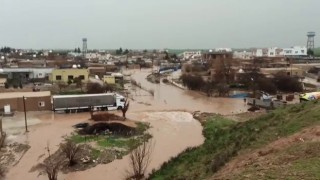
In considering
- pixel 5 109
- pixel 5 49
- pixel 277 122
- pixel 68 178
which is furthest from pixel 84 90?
pixel 5 49

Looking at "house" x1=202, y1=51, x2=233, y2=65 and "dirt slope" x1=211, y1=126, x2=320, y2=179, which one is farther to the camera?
"house" x1=202, y1=51, x2=233, y2=65

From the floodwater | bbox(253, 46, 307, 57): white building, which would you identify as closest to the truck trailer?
the floodwater

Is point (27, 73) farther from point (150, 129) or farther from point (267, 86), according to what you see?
point (150, 129)

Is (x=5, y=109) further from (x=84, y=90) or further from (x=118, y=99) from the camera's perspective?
(x=84, y=90)

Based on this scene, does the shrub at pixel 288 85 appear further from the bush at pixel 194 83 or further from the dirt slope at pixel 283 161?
the dirt slope at pixel 283 161

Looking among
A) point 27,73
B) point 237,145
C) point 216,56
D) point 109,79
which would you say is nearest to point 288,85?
point 109,79

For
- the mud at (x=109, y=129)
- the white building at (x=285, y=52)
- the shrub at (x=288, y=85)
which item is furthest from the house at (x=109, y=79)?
the white building at (x=285, y=52)

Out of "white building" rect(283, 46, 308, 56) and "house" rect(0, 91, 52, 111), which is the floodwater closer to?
"house" rect(0, 91, 52, 111)
